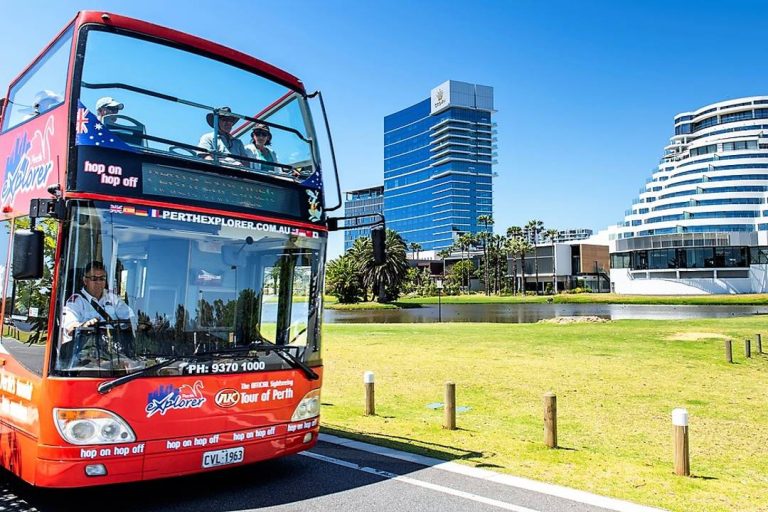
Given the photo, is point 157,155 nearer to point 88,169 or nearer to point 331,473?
point 88,169

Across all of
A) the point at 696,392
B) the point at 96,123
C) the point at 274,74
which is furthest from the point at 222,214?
the point at 696,392

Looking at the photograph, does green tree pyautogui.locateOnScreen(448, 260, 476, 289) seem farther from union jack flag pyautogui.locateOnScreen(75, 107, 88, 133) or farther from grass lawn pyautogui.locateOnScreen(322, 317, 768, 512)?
union jack flag pyautogui.locateOnScreen(75, 107, 88, 133)

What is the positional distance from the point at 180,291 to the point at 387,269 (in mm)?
90743

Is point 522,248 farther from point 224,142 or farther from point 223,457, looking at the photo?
point 223,457

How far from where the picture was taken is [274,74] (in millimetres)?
7637

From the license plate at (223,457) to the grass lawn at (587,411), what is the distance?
11.3 feet

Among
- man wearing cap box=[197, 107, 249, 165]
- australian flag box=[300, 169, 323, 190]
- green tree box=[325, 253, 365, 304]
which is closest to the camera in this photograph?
man wearing cap box=[197, 107, 249, 165]

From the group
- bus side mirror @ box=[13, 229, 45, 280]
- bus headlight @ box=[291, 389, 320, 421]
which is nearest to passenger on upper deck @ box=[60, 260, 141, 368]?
bus side mirror @ box=[13, 229, 45, 280]

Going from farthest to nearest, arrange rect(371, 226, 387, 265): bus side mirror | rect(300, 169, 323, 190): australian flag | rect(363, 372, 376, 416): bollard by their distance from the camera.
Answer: rect(363, 372, 376, 416): bollard, rect(371, 226, 387, 265): bus side mirror, rect(300, 169, 323, 190): australian flag

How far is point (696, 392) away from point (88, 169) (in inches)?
580

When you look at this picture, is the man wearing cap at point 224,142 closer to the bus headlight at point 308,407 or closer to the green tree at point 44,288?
the green tree at point 44,288

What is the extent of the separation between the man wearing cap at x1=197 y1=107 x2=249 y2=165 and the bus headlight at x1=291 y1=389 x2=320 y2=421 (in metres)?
2.82

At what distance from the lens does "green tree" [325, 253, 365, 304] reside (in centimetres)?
10294

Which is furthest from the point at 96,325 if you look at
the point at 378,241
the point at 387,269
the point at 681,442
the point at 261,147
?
the point at 387,269
